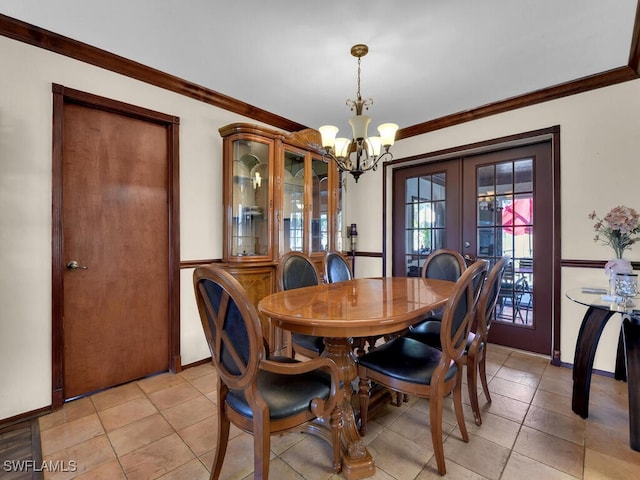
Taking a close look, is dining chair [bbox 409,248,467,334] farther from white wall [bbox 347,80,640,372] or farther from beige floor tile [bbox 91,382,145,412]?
beige floor tile [bbox 91,382,145,412]

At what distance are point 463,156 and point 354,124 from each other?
1891 mm

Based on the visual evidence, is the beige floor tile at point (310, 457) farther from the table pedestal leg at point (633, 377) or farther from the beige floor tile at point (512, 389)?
the table pedestal leg at point (633, 377)

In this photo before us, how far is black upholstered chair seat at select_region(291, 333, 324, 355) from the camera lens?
1.93 meters

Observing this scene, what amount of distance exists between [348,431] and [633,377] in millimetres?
1576

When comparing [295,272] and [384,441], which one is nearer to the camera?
[384,441]

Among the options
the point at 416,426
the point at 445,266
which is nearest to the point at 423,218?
the point at 445,266

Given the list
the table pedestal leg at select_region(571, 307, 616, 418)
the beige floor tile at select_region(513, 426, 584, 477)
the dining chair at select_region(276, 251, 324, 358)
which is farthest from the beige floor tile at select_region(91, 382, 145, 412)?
the table pedestal leg at select_region(571, 307, 616, 418)

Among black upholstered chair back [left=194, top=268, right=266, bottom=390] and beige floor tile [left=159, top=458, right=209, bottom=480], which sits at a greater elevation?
black upholstered chair back [left=194, top=268, right=266, bottom=390]

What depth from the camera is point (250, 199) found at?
2.93 m

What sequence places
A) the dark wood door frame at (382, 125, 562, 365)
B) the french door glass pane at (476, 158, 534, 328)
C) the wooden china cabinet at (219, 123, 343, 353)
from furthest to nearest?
the french door glass pane at (476, 158, 534, 328) < the wooden china cabinet at (219, 123, 343, 353) < the dark wood door frame at (382, 125, 562, 365)

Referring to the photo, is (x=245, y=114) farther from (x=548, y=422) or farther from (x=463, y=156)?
(x=548, y=422)

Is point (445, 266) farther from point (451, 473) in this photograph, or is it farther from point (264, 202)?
point (264, 202)

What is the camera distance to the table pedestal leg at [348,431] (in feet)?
4.64

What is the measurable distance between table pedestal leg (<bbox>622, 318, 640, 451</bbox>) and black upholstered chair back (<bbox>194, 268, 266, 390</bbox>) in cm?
200
